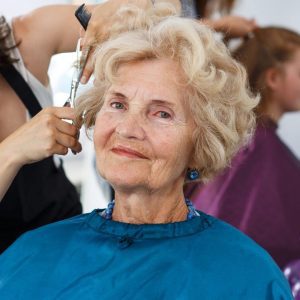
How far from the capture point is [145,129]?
147 centimetres

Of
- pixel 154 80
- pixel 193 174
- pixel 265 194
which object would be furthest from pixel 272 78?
pixel 154 80

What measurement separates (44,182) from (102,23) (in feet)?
1.99

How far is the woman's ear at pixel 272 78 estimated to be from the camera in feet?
7.36

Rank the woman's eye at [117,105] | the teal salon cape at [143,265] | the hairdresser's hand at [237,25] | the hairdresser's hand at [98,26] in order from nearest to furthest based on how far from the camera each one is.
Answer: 1. the teal salon cape at [143,265]
2. the woman's eye at [117,105]
3. the hairdresser's hand at [98,26]
4. the hairdresser's hand at [237,25]

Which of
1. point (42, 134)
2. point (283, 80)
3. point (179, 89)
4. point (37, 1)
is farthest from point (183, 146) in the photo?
point (37, 1)

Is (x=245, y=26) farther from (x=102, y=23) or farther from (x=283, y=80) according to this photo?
(x=102, y=23)

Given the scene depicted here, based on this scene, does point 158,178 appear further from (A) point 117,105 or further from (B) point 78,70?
(B) point 78,70

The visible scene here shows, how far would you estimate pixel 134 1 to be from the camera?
5.41ft

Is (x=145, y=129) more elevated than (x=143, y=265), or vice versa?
(x=145, y=129)

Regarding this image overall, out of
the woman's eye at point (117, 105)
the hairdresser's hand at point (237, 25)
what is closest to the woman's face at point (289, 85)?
the hairdresser's hand at point (237, 25)

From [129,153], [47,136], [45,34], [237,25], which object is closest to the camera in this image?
[129,153]

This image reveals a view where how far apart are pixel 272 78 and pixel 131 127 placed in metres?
0.94

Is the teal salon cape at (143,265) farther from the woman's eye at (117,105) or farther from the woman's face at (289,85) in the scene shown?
the woman's face at (289,85)

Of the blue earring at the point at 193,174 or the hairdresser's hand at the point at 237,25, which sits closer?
the blue earring at the point at 193,174
